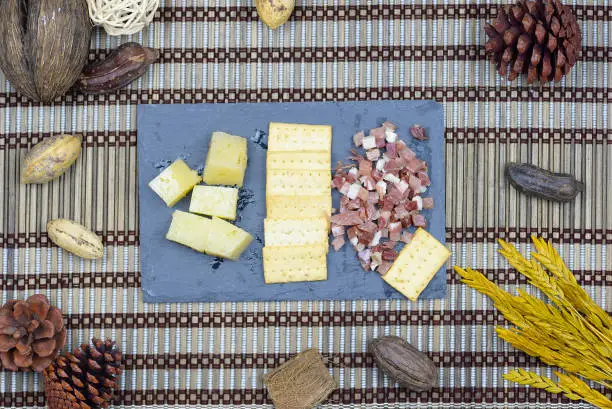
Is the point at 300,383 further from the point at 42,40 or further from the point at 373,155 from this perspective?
the point at 42,40

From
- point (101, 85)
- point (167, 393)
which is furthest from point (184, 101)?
point (167, 393)

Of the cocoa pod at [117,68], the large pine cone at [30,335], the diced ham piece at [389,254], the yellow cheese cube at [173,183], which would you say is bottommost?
the large pine cone at [30,335]

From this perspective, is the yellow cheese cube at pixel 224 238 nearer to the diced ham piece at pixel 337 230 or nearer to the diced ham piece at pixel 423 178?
the diced ham piece at pixel 337 230

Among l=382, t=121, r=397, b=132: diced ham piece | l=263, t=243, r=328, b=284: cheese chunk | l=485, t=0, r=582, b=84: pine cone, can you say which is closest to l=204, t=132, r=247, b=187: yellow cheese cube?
l=263, t=243, r=328, b=284: cheese chunk

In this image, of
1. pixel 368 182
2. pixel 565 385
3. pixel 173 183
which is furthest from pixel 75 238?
pixel 565 385

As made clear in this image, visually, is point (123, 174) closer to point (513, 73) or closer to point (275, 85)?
point (275, 85)

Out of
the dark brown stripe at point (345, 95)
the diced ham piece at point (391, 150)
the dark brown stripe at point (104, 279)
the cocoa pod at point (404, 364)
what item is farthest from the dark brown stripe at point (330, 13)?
the cocoa pod at point (404, 364)
